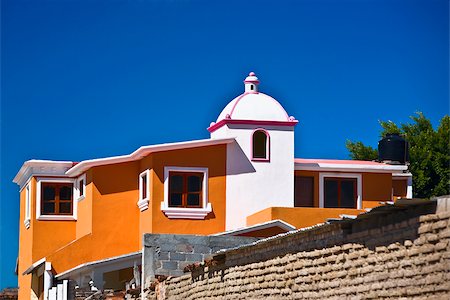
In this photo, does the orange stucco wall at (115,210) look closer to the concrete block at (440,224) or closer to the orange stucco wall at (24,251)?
the orange stucco wall at (24,251)

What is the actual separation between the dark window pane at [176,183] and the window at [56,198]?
5113mm

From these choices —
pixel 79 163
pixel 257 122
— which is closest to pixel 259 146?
pixel 257 122

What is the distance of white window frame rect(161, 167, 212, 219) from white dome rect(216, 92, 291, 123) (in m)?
2.24

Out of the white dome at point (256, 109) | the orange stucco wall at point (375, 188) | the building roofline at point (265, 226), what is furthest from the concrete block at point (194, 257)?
the orange stucco wall at point (375, 188)

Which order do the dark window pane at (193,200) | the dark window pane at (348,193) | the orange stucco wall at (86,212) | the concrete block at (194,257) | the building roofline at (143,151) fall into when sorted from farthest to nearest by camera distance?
the dark window pane at (348,193)
the orange stucco wall at (86,212)
the dark window pane at (193,200)
the building roofline at (143,151)
the concrete block at (194,257)

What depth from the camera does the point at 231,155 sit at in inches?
1452

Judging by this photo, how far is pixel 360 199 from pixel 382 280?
2171 cm

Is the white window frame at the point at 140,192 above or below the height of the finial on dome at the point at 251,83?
below

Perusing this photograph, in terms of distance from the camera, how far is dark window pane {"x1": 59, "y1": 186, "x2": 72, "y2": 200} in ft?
130

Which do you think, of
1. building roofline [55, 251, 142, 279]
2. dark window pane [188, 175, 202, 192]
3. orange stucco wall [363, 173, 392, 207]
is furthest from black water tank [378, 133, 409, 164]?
building roofline [55, 251, 142, 279]

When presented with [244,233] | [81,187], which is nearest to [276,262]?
[244,233]

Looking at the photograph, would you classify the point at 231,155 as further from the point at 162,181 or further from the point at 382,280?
the point at 382,280

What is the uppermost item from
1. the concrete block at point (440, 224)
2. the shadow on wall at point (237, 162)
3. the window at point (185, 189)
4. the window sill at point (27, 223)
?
the shadow on wall at point (237, 162)

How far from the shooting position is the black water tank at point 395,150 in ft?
128
